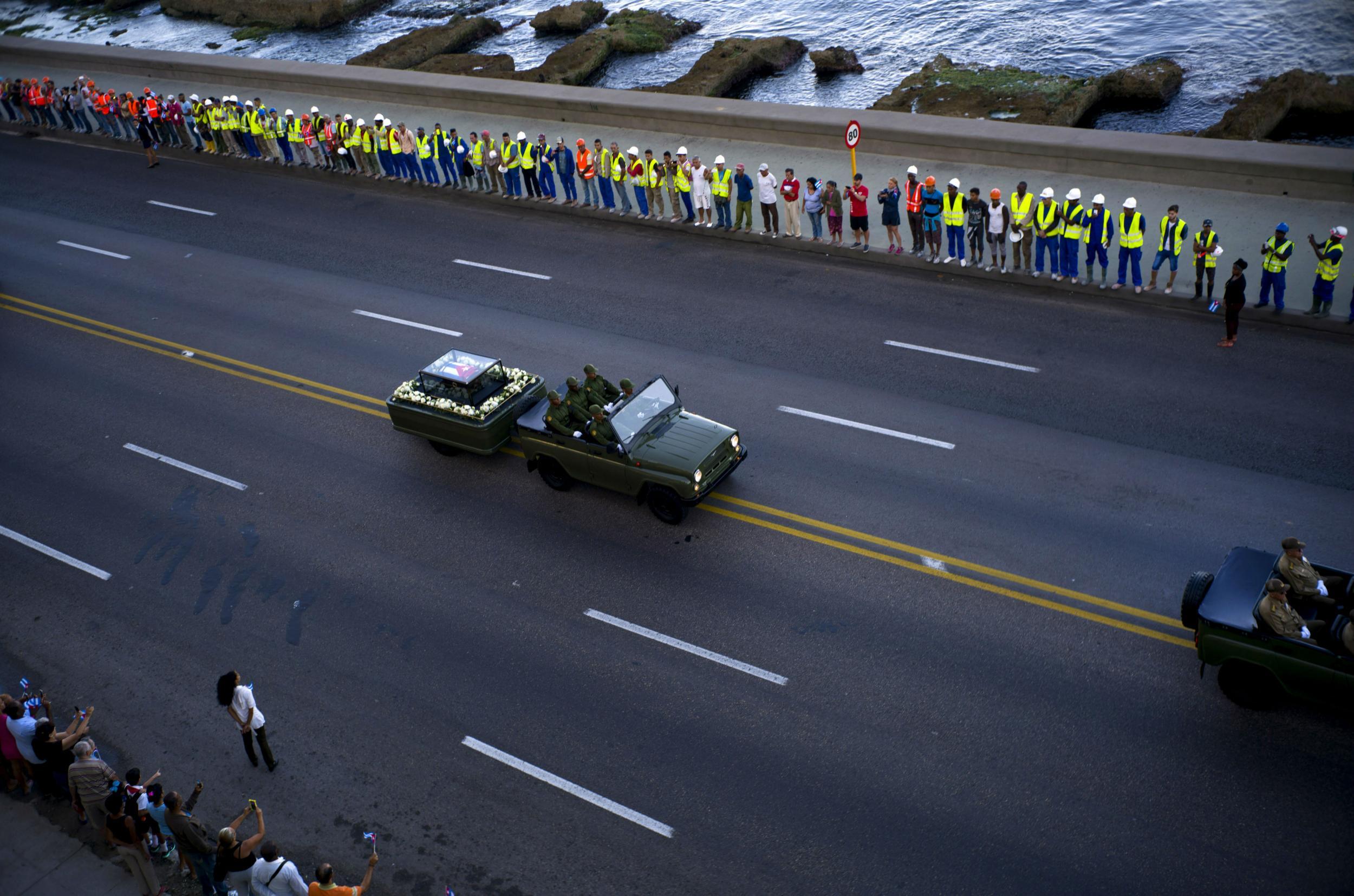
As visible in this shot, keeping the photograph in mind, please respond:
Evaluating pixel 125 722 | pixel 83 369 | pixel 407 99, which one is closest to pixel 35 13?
pixel 407 99

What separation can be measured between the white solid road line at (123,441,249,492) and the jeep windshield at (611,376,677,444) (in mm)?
6575

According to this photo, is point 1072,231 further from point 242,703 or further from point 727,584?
point 242,703

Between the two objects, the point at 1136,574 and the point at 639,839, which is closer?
the point at 639,839

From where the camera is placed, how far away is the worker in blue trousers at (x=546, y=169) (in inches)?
988

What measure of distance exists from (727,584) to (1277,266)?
34.4 feet

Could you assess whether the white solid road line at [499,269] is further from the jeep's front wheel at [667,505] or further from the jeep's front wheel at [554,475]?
the jeep's front wheel at [667,505]

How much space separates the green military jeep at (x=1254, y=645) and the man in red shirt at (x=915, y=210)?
34.1 feet

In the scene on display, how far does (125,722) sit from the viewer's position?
13305 mm

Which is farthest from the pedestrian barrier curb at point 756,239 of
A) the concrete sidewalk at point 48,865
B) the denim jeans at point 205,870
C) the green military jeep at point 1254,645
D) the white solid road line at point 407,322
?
the concrete sidewalk at point 48,865

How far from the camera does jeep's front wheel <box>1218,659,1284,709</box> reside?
→ 36.4 feet

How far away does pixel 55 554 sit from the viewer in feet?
53.8

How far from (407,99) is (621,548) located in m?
22.5

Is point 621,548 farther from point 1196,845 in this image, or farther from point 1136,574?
point 1196,845

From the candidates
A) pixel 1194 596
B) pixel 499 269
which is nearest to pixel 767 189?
pixel 499 269
